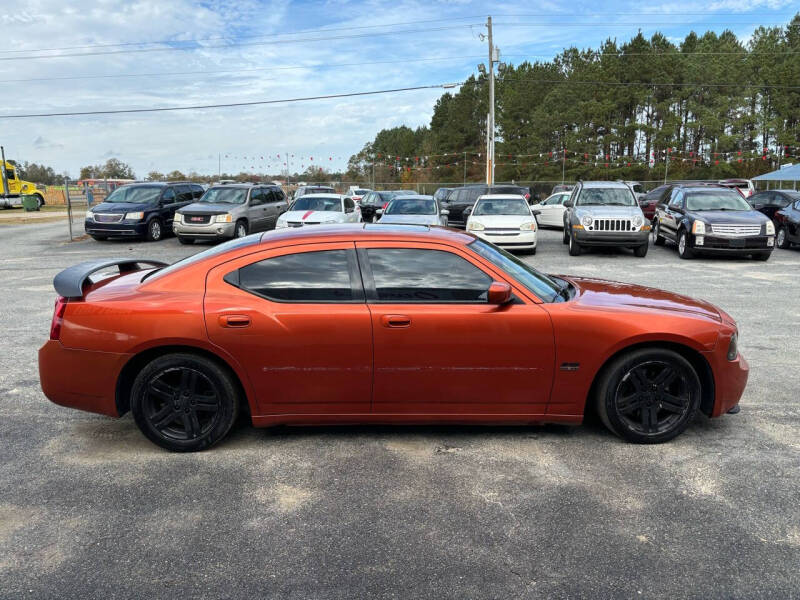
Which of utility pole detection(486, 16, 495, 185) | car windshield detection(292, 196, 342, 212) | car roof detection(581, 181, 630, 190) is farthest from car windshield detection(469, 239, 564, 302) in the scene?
utility pole detection(486, 16, 495, 185)

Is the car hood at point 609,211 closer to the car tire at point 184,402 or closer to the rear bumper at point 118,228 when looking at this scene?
the car tire at point 184,402

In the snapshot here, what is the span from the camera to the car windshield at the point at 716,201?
582 inches

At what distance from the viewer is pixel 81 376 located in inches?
159

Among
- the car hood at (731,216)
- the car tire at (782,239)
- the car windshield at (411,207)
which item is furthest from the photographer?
the car tire at (782,239)

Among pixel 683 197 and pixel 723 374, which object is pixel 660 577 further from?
pixel 683 197

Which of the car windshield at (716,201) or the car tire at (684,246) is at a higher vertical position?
the car windshield at (716,201)

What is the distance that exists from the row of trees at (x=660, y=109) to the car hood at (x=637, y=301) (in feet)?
178

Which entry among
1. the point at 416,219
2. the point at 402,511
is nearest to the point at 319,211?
the point at 416,219

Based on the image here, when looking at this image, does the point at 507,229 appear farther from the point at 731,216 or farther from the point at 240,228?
the point at 240,228

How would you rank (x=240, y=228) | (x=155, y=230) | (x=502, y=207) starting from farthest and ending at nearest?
1. (x=155, y=230)
2. (x=240, y=228)
3. (x=502, y=207)

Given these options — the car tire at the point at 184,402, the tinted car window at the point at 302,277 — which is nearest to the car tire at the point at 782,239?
the tinted car window at the point at 302,277

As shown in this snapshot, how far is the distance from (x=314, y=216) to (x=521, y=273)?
12355 mm

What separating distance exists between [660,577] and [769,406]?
9.09 ft

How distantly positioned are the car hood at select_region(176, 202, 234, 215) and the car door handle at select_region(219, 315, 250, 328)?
14.6 m
